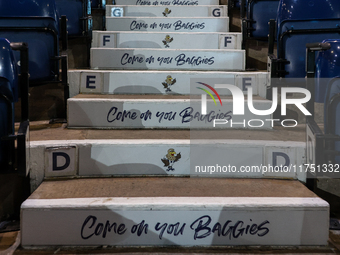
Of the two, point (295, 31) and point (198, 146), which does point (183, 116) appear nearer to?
A: point (198, 146)

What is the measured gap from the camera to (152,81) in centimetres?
202

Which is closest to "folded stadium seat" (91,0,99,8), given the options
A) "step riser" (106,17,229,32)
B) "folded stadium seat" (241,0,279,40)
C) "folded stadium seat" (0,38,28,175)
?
"step riser" (106,17,229,32)

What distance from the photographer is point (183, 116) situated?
1.73 m

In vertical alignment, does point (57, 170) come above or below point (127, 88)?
below

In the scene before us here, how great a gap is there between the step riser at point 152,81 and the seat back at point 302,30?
21 centimetres

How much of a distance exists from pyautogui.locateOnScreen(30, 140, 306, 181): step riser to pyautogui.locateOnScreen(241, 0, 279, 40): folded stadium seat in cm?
132

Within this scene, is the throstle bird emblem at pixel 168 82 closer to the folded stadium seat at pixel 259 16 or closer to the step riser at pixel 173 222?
the folded stadium seat at pixel 259 16

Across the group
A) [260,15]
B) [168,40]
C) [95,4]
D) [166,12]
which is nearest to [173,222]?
[168,40]

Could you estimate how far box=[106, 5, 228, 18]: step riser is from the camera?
2875mm

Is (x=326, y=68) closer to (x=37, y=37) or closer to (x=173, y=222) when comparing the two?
(x=173, y=222)

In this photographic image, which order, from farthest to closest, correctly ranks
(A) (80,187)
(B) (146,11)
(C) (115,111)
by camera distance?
(B) (146,11) < (C) (115,111) < (A) (80,187)

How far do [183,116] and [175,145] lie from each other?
0.33 m

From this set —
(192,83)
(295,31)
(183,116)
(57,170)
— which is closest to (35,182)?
(57,170)

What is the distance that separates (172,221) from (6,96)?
80 centimetres
